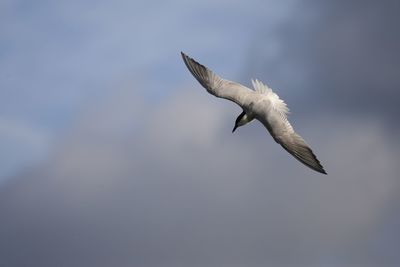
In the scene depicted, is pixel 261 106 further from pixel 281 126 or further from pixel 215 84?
pixel 215 84

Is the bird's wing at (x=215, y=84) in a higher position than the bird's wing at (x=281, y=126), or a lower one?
higher

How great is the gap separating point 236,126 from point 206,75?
8.42 feet

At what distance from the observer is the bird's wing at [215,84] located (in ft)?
102

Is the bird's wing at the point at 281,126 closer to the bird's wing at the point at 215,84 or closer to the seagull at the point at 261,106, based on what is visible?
the seagull at the point at 261,106

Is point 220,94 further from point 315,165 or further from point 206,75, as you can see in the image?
point 315,165

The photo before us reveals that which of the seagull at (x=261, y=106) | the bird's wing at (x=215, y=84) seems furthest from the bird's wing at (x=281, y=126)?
the bird's wing at (x=215, y=84)

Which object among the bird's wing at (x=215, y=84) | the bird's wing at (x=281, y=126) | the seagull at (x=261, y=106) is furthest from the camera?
the bird's wing at (x=215, y=84)

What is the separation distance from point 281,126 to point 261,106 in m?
1.57

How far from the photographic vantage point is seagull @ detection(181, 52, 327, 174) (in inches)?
1077

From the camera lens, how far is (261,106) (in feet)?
98.1

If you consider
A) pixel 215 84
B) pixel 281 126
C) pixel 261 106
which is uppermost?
pixel 215 84

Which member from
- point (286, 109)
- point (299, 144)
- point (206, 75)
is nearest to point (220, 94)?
point (206, 75)

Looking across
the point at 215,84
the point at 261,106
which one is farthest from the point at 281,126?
the point at 215,84

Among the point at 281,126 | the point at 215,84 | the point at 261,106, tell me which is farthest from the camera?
the point at 215,84
